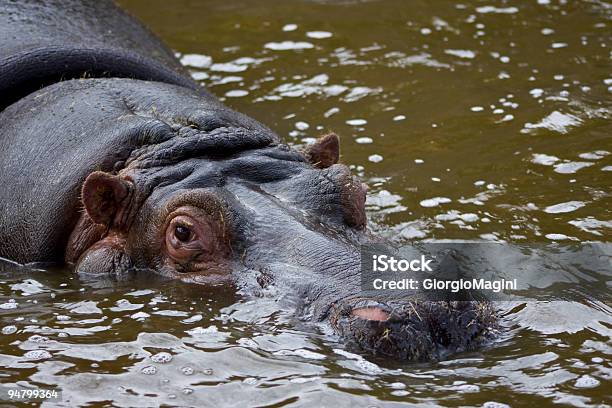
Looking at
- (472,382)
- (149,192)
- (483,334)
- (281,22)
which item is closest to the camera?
(472,382)

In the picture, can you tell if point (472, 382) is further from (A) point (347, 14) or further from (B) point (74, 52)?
(A) point (347, 14)

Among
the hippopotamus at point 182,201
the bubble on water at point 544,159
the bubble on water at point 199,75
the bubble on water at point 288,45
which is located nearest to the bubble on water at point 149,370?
the hippopotamus at point 182,201

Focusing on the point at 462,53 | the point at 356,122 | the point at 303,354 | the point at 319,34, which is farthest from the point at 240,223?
the point at 319,34

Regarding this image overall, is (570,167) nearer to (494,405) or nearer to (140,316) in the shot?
(140,316)

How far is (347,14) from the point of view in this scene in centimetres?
1316

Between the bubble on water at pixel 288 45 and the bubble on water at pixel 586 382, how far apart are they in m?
7.54

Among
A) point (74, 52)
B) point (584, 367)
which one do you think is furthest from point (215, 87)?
point (584, 367)

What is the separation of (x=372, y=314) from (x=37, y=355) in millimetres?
1757

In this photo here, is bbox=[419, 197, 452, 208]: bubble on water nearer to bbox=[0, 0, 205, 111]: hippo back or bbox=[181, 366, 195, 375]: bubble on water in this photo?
bbox=[0, 0, 205, 111]: hippo back

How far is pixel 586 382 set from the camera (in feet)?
16.9

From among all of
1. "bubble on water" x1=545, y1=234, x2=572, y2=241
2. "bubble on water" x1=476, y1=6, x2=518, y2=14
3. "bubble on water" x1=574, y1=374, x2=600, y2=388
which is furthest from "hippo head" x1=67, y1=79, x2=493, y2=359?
"bubble on water" x1=476, y1=6, x2=518, y2=14

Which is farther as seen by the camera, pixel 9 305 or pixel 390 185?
pixel 390 185

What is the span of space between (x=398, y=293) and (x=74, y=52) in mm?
3737

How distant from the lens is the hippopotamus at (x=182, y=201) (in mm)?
5551
